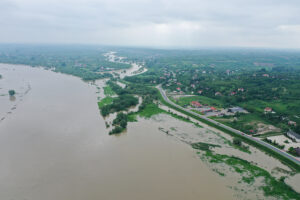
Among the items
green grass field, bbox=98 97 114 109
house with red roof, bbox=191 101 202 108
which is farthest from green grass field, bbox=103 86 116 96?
house with red roof, bbox=191 101 202 108

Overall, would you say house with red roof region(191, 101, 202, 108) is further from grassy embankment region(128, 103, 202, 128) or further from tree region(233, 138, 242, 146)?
tree region(233, 138, 242, 146)

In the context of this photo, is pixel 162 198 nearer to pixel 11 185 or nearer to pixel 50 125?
pixel 11 185

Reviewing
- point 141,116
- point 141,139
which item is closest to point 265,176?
point 141,139

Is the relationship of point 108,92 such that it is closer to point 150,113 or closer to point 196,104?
point 150,113

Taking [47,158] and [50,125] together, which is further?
[50,125]

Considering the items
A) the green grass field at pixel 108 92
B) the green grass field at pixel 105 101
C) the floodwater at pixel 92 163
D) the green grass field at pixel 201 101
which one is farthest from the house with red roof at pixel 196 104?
the green grass field at pixel 108 92

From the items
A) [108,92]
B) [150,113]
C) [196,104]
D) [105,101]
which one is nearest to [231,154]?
[150,113]
